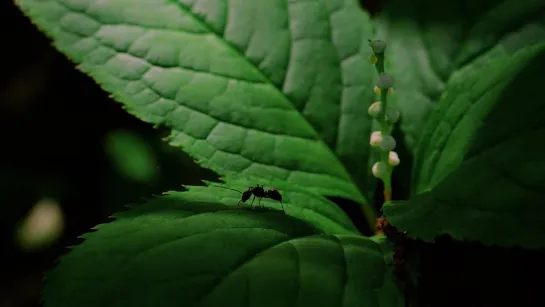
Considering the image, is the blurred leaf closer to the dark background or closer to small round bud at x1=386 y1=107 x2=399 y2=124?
the dark background

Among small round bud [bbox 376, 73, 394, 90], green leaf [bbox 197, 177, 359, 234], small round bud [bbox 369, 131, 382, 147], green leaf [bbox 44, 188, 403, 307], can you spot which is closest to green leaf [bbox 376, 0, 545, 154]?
small round bud [bbox 369, 131, 382, 147]

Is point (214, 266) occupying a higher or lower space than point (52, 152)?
higher

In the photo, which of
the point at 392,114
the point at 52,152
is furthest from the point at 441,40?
the point at 52,152

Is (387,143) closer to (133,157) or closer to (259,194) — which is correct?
(259,194)

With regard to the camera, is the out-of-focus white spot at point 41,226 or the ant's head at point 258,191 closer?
the ant's head at point 258,191

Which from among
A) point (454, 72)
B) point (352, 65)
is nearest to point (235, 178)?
point (352, 65)

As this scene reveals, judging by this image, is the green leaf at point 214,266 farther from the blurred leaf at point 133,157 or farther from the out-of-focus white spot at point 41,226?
the out-of-focus white spot at point 41,226

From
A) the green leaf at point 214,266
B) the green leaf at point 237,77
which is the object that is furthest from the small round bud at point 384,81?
the green leaf at point 214,266
